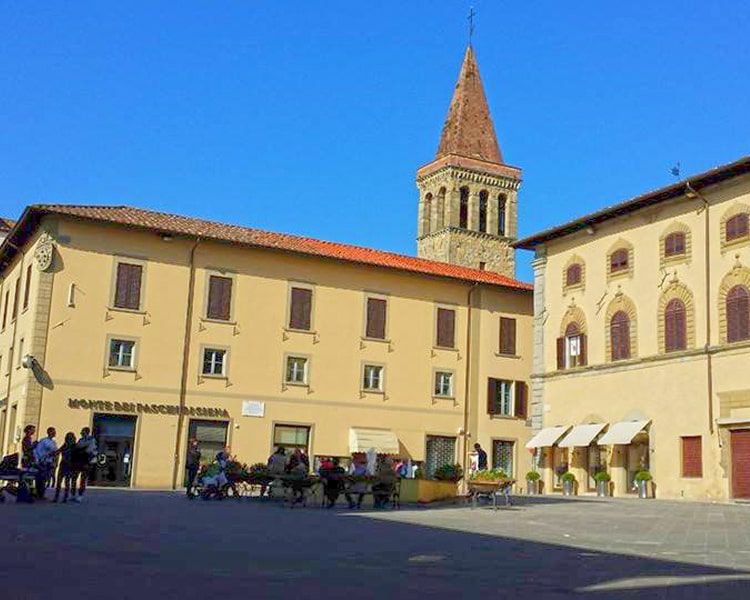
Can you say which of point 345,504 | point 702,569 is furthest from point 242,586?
point 345,504

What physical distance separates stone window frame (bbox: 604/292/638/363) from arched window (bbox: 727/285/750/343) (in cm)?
411

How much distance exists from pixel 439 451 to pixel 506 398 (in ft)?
12.6

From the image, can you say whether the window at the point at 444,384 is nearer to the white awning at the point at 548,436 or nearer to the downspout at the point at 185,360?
the white awning at the point at 548,436

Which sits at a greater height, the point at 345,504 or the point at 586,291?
the point at 586,291

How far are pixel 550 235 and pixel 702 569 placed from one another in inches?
1103

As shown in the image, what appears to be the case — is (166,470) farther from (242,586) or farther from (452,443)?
(242,586)

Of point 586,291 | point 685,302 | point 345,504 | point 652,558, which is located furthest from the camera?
point 586,291

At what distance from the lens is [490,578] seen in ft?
27.3

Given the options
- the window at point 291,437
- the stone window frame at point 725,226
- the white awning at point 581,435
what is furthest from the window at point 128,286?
the stone window frame at point 725,226

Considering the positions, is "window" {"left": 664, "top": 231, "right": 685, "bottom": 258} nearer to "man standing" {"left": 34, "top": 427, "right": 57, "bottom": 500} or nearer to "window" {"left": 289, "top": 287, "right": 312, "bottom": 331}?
"window" {"left": 289, "top": 287, "right": 312, "bottom": 331}

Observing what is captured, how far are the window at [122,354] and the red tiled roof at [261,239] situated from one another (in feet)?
13.5

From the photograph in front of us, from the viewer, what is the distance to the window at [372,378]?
37.2 meters

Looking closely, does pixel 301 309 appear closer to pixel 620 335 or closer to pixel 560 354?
pixel 560 354

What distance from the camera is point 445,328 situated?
39188 mm
